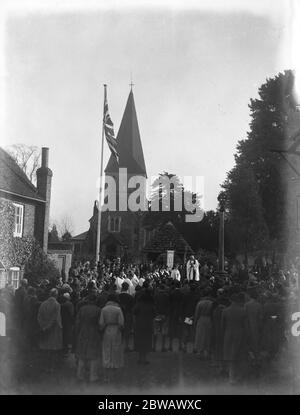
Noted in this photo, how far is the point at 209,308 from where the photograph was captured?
11227mm

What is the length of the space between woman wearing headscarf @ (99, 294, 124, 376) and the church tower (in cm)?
4458

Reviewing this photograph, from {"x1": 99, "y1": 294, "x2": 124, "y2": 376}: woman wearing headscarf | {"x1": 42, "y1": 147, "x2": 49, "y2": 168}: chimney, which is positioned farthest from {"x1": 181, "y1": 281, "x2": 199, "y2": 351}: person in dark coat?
{"x1": 42, "y1": 147, "x2": 49, "y2": 168}: chimney

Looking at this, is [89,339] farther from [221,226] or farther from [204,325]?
[221,226]

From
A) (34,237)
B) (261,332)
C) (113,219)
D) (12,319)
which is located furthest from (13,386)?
(113,219)

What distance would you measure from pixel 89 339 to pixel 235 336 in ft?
10.9

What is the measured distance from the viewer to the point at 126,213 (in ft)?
207

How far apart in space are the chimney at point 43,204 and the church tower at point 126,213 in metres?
28.7

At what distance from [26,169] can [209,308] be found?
138ft

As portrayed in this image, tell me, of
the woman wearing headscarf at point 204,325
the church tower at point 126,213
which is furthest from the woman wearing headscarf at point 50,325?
the church tower at point 126,213

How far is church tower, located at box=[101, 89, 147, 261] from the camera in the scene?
195 feet

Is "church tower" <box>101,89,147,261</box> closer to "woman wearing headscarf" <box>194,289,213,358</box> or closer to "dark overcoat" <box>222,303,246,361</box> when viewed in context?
"woman wearing headscarf" <box>194,289,213,358</box>

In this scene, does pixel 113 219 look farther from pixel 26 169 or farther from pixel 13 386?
pixel 13 386

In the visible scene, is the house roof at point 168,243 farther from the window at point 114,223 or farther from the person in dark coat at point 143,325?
the person in dark coat at point 143,325
